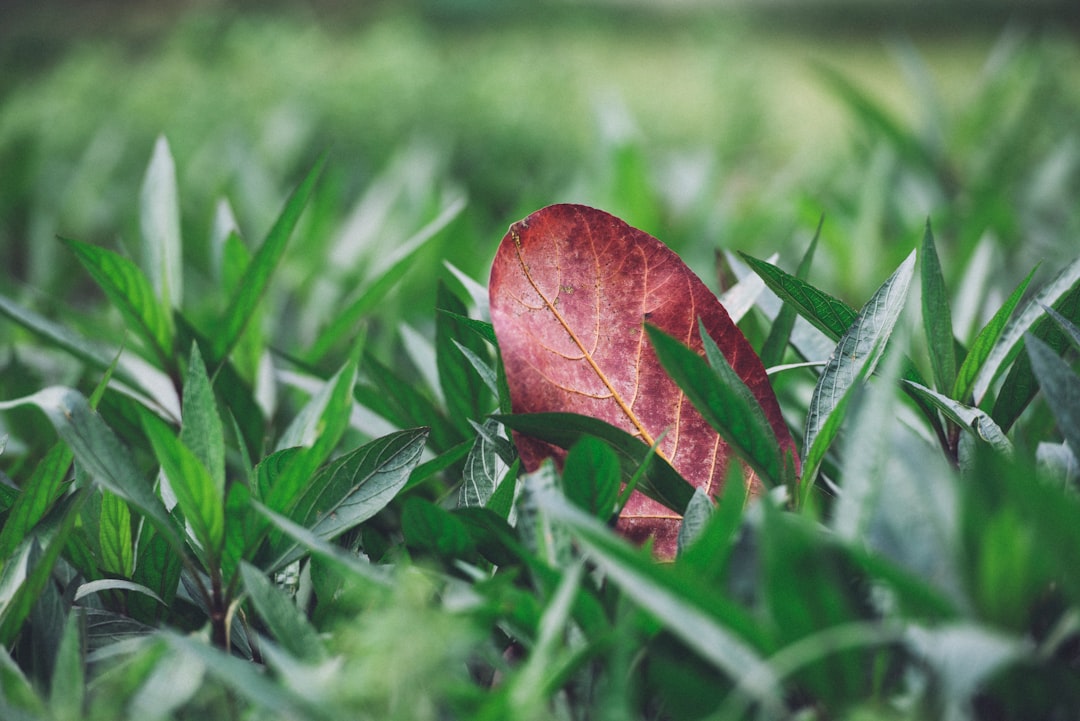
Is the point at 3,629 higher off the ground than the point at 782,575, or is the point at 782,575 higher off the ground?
the point at 782,575

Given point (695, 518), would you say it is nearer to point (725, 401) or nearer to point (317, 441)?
point (725, 401)

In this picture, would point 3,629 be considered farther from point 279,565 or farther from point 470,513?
point 470,513

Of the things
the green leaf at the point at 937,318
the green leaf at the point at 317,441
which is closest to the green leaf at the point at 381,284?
the green leaf at the point at 317,441

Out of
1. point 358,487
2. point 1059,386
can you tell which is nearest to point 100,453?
point 358,487

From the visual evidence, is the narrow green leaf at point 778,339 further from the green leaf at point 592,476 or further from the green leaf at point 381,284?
the green leaf at point 381,284

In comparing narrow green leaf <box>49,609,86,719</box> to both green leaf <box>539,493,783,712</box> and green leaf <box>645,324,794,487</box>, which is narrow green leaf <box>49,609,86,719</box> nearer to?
green leaf <box>539,493,783,712</box>

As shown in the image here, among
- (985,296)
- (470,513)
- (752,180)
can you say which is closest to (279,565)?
(470,513)
